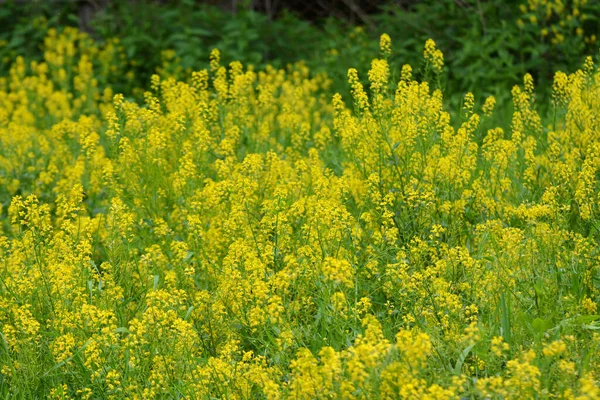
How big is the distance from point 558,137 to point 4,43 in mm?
7220

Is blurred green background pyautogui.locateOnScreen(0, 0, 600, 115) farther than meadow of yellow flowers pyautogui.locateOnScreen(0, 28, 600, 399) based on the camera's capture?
Yes

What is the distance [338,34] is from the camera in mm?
10164

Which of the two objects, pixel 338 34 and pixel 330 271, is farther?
pixel 338 34

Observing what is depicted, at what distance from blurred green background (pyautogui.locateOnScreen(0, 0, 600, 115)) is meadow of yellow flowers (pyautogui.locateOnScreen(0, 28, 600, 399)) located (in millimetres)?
3037

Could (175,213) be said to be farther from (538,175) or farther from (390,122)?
(538,175)

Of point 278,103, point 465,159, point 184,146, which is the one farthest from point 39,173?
point 465,159

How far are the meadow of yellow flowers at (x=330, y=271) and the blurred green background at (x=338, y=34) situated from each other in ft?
9.96

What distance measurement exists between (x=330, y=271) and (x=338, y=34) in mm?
6903

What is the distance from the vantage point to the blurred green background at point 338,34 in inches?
330

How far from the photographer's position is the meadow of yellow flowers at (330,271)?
332cm

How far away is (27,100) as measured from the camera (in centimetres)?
855

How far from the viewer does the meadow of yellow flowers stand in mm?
3322

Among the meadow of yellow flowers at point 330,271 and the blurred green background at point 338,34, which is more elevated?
the blurred green background at point 338,34

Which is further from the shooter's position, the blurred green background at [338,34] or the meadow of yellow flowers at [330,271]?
the blurred green background at [338,34]
